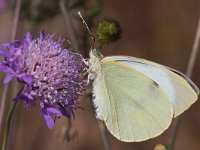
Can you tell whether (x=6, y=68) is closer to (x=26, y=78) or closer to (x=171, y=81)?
(x=26, y=78)

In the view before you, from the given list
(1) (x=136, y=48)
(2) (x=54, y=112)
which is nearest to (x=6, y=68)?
(2) (x=54, y=112)

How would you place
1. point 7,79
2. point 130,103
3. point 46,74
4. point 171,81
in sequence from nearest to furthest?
point 7,79
point 46,74
point 171,81
point 130,103

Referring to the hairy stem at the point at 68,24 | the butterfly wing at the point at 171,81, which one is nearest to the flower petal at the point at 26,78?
the butterfly wing at the point at 171,81

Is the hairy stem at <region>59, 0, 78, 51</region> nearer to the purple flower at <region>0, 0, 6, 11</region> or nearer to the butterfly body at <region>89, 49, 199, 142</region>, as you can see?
the butterfly body at <region>89, 49, 199, 142</region>

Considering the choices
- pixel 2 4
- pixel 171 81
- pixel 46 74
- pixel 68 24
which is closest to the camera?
pixel 46 74

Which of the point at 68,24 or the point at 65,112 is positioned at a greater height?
the point at 68,24

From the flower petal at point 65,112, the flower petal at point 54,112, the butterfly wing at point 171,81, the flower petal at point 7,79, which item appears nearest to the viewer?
the flower petal at point 7,79

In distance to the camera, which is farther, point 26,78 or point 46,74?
point 46,74

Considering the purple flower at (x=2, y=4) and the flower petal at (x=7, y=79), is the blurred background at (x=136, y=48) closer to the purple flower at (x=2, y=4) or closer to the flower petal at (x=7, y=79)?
the purple flower at (x=2, y=4)
